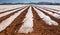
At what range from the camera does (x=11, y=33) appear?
9.89 feet

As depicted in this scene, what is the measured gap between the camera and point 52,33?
3023 millimetres

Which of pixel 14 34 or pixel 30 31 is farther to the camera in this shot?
pixel 30 31

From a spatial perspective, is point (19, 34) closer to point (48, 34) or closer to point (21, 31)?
point (21, 31)

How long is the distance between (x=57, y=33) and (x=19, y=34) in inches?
26.0

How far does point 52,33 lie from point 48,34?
0.37 ft

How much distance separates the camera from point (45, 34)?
2.94 meters

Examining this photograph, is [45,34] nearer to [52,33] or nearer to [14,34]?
[52,33]

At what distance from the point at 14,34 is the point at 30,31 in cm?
38

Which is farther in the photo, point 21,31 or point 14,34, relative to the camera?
point 21,31

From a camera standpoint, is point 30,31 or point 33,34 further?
point 30,31

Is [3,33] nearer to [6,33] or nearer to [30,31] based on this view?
[6,33]

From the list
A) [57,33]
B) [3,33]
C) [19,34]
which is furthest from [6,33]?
[57,33]

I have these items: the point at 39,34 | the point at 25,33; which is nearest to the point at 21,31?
the point at 25,33

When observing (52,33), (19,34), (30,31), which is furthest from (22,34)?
(52,33)
